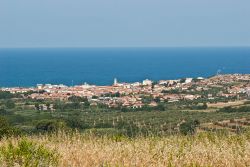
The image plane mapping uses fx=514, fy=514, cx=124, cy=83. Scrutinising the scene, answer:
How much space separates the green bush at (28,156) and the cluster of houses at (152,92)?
170ft

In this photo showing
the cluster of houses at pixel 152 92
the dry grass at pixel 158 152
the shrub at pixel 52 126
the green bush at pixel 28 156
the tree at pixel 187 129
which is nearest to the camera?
the green bush at pixel 28 156

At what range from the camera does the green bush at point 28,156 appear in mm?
5359

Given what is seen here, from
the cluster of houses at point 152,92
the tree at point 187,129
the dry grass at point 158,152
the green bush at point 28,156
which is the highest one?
the green bush at point 28,156

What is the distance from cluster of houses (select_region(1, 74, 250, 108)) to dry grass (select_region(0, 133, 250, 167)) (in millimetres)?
50641

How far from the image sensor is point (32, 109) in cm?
5372

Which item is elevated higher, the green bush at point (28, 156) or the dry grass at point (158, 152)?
the green bush at point (28, 156)

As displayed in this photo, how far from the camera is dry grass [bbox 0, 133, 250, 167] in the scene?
18.0 feet

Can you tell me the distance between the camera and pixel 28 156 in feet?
18.1

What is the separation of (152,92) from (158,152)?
67860 mm

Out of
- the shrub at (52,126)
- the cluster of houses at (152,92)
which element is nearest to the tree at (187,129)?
the shrub at (52,126)

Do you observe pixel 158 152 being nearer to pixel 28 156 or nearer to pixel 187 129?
pixel 28 156

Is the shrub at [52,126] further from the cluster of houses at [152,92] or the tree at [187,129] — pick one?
the cluster of houses at [152,92]

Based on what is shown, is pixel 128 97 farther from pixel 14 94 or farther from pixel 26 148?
pixel 26 148

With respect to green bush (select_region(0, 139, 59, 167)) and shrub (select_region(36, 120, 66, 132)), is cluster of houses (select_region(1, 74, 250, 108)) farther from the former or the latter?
green bush (select_region(0, 139, 59, 167))
